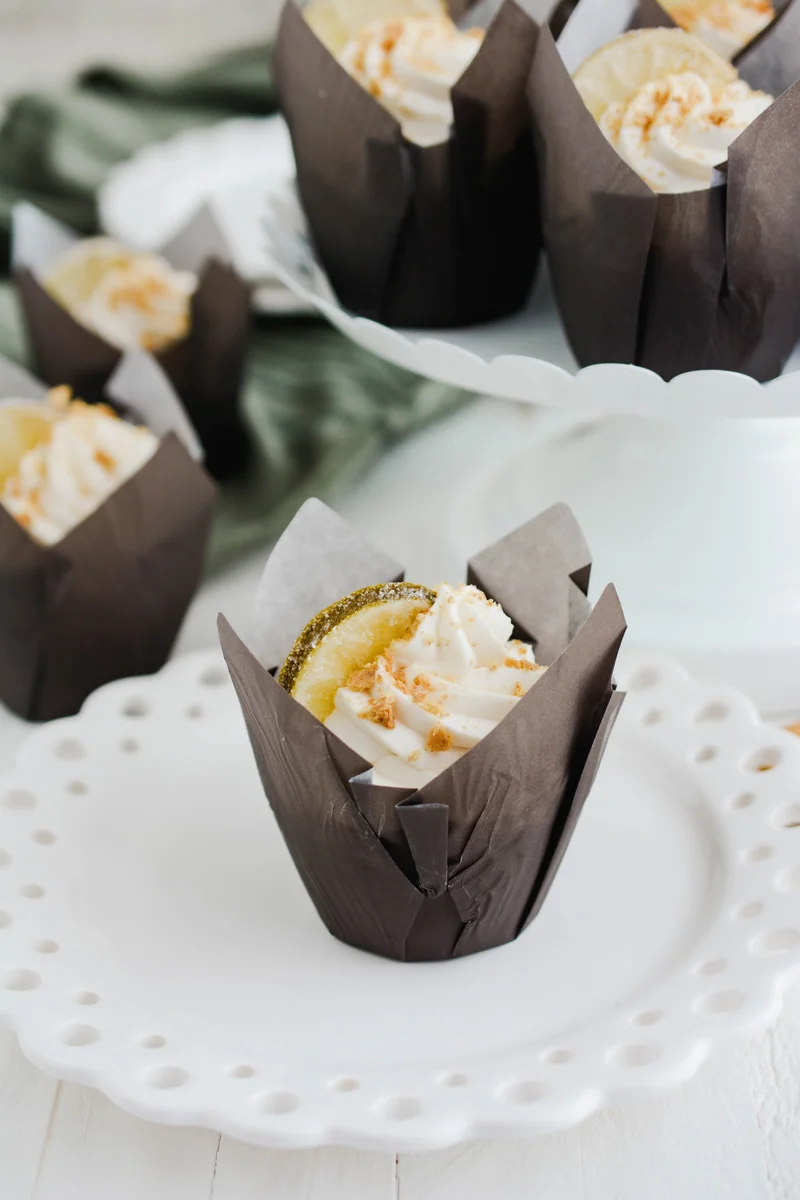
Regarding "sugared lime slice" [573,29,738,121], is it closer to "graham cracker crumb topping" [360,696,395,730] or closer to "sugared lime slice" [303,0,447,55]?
"sugared lime slice" [303,0,447,55]

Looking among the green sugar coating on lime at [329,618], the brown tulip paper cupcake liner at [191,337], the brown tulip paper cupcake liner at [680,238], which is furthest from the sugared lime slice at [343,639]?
the brown tulip paper cupcake liner at [191,337]

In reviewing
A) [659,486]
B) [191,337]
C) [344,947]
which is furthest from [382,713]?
[191,337]

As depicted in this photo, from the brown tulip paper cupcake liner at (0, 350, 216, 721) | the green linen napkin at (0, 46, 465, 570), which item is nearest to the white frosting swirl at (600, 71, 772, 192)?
the brown tulip paper cupcake liner at (0, 350, 216, 721)

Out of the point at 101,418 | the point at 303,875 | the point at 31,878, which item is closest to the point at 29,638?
the point at 101,418

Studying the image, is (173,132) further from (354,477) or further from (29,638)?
(29,638)

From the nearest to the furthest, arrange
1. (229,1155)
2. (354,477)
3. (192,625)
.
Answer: (229,1155) → (192,625) → (354,477)

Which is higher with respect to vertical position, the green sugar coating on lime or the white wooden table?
the green sugar coating on lime
